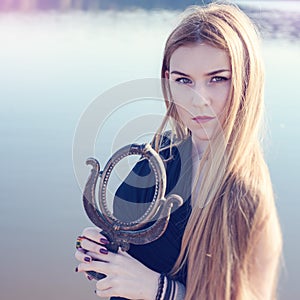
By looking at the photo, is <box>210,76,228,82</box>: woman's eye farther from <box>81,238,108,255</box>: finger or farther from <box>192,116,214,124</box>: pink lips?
<box>81,238,108,255</box>: finger

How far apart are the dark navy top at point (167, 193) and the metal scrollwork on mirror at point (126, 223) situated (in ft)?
0.48

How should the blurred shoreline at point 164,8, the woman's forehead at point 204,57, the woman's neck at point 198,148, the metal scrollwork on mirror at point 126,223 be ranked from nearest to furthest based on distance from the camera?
1. the metal scrollwork on mirror at point 126,223
2. the woman's forehead at point 204,57
3. the woman's neck at point 198,148
4. the blurred shoreline at point 164,8

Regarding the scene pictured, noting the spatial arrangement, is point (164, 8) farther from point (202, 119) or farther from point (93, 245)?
point (93, 245)

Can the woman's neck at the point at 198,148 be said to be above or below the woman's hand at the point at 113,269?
above

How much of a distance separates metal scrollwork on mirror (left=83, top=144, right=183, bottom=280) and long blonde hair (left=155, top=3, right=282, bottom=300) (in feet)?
0.41

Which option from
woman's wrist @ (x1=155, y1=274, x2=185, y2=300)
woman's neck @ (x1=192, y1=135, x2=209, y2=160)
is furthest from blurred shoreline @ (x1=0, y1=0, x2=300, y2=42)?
woman's wrist @ (x1=155, y1=274, x2=185, y2=300)

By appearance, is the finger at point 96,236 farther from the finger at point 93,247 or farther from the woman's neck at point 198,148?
the woman's neck at point 198,148

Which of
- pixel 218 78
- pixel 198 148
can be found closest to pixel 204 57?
pixel 218 78

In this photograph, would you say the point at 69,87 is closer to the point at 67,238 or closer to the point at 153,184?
the point at 67,238

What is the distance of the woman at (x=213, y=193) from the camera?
54.6 inches

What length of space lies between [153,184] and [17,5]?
6.13 metres

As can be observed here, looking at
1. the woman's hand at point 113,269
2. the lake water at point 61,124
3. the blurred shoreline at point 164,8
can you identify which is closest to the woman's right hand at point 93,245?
the woman's hand at point 113,269

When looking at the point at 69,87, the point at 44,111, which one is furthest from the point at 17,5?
the point at 44,111

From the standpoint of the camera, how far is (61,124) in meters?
4.34
